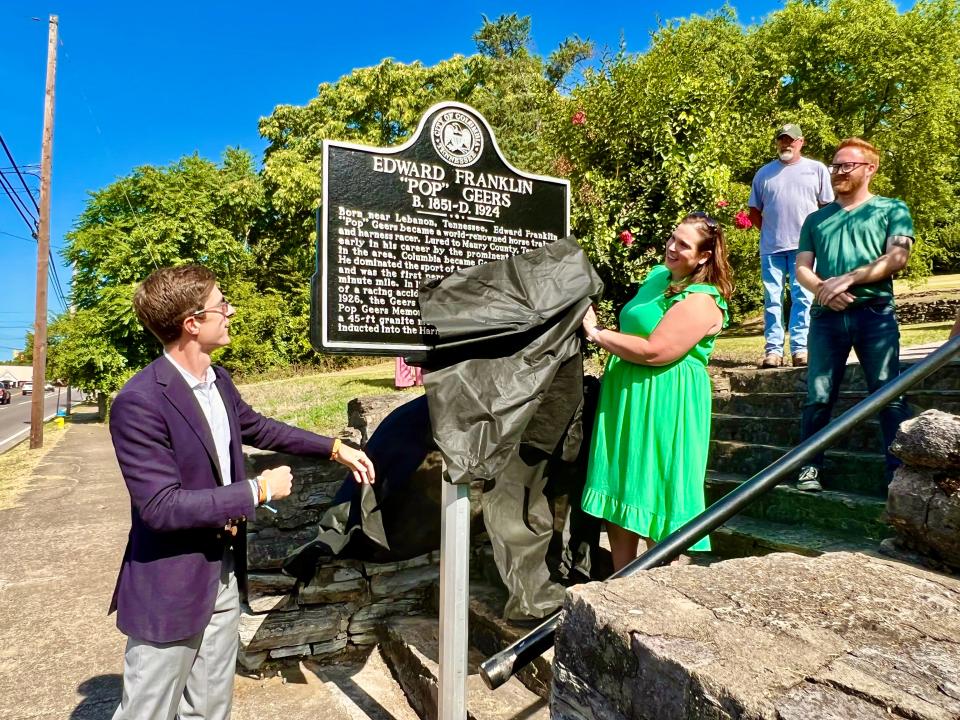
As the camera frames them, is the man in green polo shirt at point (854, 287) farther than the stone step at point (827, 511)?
Yes

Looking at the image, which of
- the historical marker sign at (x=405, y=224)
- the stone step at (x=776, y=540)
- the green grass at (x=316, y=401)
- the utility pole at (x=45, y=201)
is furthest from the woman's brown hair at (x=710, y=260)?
the utility pole at (x=45, y=201)

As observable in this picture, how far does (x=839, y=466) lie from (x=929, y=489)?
64.6 inches

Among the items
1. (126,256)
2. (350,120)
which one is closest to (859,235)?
(126,256)

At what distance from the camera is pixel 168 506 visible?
6.68 feet

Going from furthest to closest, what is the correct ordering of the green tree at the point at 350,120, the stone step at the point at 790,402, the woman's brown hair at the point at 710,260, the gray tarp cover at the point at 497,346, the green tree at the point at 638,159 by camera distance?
the green tree at the point at 350,120, the green tree at the point at 638,159, the stone step at the point at 790,402, the woman's brown hair at the point at 710,260, the gray tarp cover at the point at 497,346

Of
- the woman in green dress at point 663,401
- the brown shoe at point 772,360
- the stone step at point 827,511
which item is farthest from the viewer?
the brown shoe at point 772,360

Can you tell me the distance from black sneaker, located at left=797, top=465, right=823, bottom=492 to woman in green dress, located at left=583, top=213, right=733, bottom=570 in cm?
116

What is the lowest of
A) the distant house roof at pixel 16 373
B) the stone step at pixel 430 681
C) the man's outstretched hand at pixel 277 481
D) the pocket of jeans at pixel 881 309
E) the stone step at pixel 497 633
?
the distant house roof at pixel 16 373

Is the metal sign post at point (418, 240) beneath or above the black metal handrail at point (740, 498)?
above

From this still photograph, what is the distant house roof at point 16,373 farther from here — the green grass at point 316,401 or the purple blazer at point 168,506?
the purple blazer at point 168,506

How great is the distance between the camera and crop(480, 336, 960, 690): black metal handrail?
216 cm

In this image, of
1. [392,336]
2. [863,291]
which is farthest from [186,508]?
[863,291]

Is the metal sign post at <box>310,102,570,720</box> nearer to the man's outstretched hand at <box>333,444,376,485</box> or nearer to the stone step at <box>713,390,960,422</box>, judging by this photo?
the man's outstretched hand at <box>333,444,376,485</box>

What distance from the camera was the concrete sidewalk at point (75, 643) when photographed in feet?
11.5
